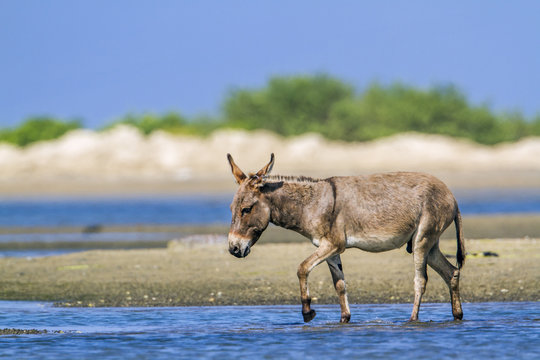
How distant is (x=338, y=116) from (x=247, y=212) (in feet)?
263

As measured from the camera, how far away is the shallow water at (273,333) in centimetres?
1126

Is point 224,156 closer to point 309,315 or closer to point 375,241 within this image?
point 375,241

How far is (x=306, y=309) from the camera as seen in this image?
12539 mm

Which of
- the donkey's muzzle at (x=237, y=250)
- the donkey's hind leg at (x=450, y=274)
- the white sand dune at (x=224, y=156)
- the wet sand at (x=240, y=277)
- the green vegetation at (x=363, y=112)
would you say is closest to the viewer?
the donkey's muzzle at (x=237, y=250)

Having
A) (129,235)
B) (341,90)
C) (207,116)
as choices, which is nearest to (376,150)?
(341,90)

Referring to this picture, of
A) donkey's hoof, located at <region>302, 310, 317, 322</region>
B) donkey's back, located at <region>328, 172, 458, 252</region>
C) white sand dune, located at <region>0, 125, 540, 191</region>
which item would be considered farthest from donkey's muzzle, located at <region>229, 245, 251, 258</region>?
white sand dune, located at <region>0, 125, 540, 191</region>

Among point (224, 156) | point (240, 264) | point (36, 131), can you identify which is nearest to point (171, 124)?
point (36, 131)

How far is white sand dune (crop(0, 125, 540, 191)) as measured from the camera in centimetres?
6938

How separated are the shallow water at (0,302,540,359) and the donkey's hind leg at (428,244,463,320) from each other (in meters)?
0.19

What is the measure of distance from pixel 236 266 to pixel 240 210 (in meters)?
6.81

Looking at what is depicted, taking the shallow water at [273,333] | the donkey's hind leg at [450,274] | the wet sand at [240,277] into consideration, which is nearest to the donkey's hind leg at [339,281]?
the shallow water at [273,333]

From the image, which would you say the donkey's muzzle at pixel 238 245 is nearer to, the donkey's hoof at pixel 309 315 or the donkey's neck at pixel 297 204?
the donkey's neck at pixel 297 204

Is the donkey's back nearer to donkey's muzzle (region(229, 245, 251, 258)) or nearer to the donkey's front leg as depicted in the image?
the donkey's front leg

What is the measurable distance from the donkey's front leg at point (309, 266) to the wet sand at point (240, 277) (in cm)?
282
